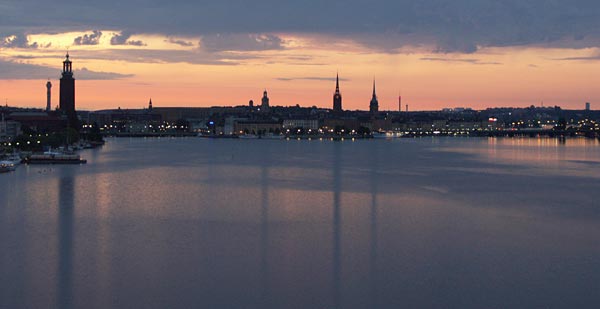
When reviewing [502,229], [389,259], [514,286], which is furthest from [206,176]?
[514,286]

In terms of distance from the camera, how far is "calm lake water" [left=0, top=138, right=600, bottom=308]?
4.99m

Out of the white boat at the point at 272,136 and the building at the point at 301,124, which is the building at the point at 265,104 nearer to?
the building at the point at 301,124

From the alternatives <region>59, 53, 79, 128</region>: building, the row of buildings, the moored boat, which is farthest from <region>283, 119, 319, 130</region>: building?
the moored boat

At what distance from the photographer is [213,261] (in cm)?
589

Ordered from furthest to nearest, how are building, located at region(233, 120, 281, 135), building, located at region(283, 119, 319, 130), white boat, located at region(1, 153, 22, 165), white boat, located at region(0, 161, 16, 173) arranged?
building, located at region(283, 119, 319, 130) < building, located at region(233, 120, 281, 135) < white boat, located at region(1, 153, 22, 165) < white boat, located at region(0, 161, 16, 173)

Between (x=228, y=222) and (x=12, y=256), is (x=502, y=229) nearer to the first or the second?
(x=228, y=222)

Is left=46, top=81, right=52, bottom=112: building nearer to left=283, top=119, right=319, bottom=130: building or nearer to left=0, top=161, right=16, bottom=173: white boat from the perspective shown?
left=283, top=119, right=319, bottom=130: building

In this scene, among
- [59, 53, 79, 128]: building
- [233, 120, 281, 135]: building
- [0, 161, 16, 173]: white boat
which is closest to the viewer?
[0, 161, 16, 173]: white boat

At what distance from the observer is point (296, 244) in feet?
21.6

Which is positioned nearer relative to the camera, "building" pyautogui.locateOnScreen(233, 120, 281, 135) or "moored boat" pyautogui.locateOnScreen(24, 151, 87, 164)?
"moored boat" pyautogui.locateOnScreen(24, 151, 87, 164)

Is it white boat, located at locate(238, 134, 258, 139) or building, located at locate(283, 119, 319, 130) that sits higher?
building, located at locate(283, 119, 319, 130)

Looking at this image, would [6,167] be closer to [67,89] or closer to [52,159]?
[52,159]

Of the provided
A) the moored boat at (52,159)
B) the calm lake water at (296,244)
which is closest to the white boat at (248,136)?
the moored boat at (52,159)

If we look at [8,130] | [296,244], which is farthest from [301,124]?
[296,244]
